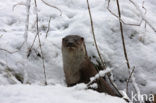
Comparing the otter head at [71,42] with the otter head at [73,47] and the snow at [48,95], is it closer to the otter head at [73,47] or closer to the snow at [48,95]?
the otter head at [73,47]

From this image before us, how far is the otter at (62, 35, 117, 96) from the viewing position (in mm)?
2340

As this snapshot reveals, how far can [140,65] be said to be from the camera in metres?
2.48

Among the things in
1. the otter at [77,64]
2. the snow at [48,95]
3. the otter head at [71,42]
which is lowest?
the otter at [77,64]

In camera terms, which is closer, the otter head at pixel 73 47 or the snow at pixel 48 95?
the snow at pixel 48 95

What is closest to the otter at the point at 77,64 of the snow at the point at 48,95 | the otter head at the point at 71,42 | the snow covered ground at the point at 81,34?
the otter head at the point at 71,42

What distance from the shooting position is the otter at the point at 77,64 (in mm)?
2340

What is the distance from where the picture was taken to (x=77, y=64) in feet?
8.00

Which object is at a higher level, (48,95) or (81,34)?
(48,95)

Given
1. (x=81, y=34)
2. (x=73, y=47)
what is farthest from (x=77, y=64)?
(x=81, y=34)

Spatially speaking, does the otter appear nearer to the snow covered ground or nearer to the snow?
the snow covered ground

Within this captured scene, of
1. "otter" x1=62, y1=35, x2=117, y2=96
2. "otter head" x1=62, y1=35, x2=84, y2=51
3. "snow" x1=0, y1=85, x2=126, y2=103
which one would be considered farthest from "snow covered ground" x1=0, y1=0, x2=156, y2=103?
"snow" x1=0, y1=85, x2=126, y2=103

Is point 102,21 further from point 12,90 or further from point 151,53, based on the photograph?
point 12,90

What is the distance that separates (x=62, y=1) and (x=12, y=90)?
2.06 meters

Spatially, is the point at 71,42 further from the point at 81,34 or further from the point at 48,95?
the point at 48,95
